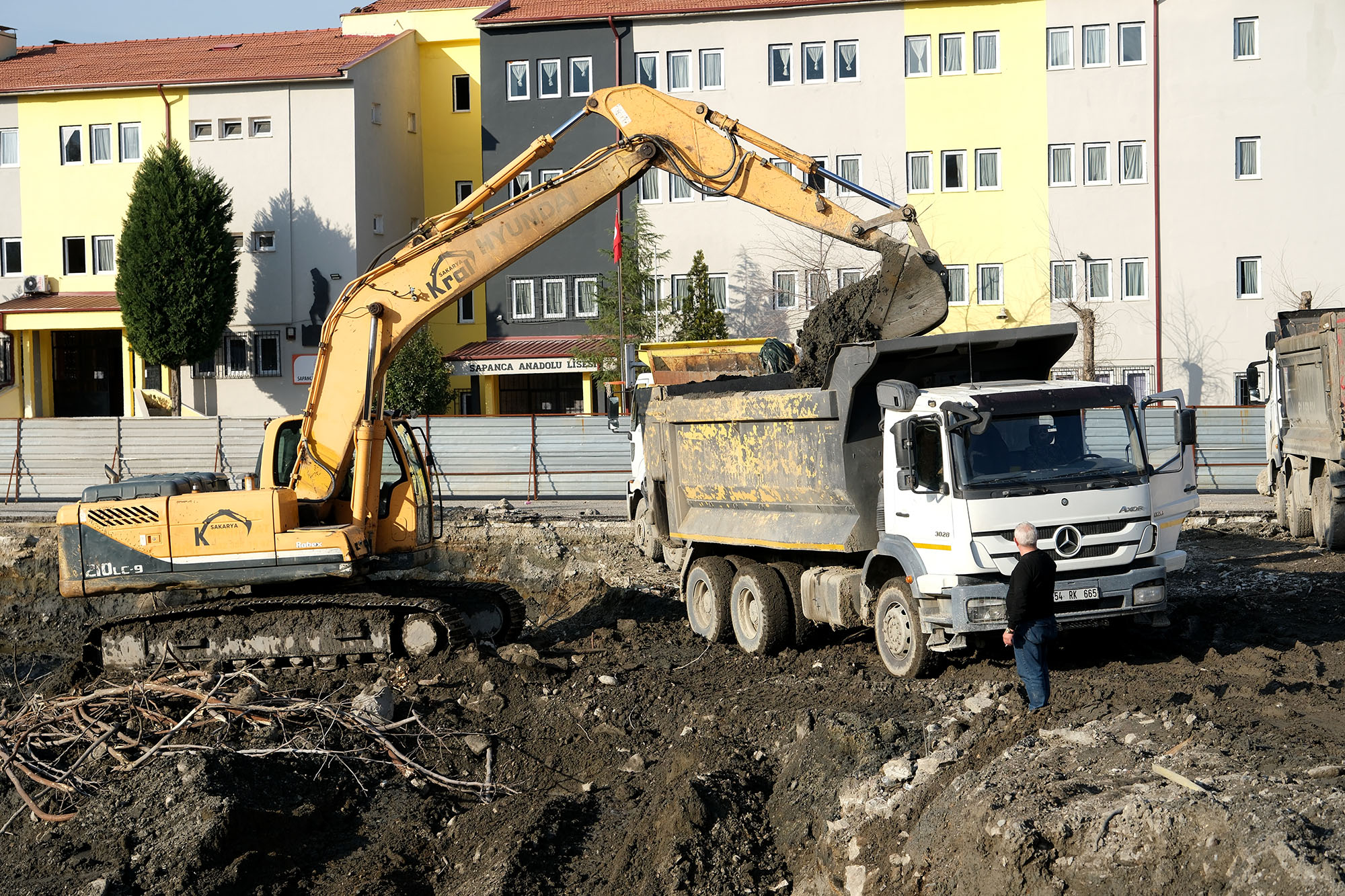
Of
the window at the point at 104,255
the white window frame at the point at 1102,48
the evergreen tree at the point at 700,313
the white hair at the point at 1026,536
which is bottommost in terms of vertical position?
the white hair at the point at 1026,536

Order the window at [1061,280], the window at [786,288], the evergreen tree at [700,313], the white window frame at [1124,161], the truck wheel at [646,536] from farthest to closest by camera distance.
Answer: the window at [786,288], the window at [1061,280], the white window frame at [1124,161], the evergreen tree at [700,313], the truck wheel at [646,536]

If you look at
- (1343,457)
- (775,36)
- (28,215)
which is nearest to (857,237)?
(1343,457)

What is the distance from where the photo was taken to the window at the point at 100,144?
40.0 metres

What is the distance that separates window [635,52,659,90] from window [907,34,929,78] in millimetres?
7628

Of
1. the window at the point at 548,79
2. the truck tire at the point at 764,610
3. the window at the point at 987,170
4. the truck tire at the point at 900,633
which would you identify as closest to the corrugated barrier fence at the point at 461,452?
the truck tire at the point at 764,610

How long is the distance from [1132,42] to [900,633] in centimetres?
3121

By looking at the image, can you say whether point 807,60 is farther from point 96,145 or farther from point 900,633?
point 900,633

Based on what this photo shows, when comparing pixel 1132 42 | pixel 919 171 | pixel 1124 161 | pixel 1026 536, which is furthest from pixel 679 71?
pixel 1026 536

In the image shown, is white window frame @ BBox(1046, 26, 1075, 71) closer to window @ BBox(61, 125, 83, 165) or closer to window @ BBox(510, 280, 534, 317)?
window @ BBox(510, 280, 534, 317)

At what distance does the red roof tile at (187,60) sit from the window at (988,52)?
722 inches

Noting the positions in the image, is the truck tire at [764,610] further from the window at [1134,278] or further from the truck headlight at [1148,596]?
the window at [1134,278]

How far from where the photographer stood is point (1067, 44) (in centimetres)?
3691

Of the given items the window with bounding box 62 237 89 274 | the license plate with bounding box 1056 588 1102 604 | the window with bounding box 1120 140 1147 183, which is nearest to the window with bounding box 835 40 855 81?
the window with bounding box 1120 140 1147 183

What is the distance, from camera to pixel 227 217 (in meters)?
37.7
